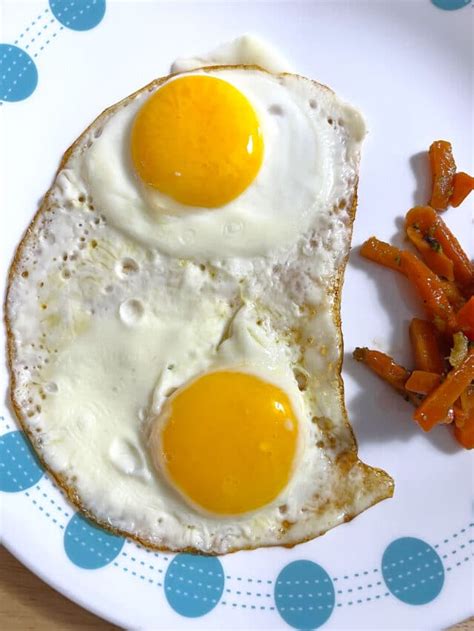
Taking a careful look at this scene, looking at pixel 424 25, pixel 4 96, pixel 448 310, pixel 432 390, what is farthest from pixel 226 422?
pixel 424 25

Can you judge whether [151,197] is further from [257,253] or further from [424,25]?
[424,25]

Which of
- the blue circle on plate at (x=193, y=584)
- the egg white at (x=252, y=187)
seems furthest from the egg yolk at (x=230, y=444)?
the egg white at (x=252, y=187)

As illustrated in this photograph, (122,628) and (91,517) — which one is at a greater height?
(91,517)

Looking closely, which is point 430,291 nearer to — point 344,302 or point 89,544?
point 344,302

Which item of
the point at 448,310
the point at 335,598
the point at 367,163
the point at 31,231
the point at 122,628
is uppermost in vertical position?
the point at 367,163

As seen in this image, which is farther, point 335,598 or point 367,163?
point 367,163

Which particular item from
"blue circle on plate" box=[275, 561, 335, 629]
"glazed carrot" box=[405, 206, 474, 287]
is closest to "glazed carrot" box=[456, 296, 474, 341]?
"glazed carrot" box=[405, 206, 474, 287]
